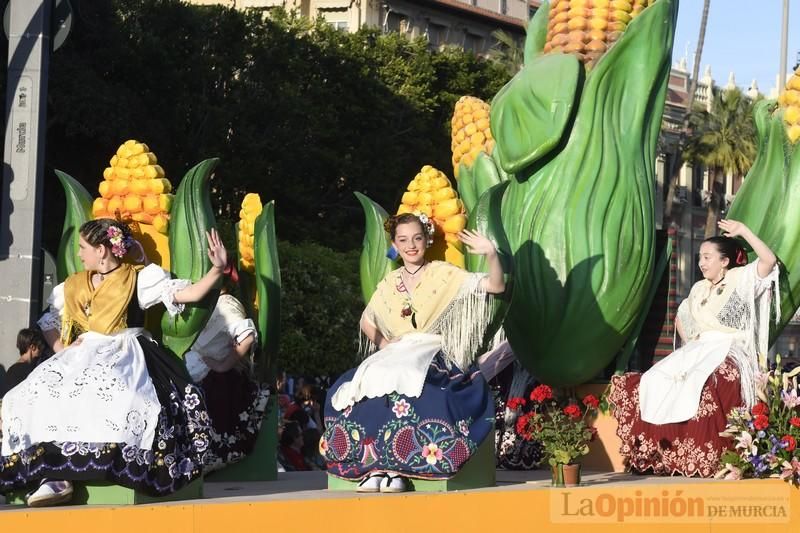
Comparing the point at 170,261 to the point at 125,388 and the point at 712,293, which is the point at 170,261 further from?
the point at 712,293

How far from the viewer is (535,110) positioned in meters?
9.77

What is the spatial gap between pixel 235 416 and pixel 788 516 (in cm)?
325

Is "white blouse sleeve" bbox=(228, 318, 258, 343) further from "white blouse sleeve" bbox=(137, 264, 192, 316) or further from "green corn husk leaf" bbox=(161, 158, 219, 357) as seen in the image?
"white blouse sleeve" bbox=(137, 264, 192, 316)

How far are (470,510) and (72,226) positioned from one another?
2.99 metres

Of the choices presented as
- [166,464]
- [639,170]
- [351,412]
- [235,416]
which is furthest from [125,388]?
[639,170]

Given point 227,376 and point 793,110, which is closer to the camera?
A: point 227,376

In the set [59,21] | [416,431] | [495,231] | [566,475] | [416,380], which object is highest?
[59,21]

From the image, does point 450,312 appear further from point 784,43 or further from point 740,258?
point 784,43

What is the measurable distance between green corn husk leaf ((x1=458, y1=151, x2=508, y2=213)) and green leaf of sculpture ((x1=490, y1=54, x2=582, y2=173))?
0.72 m

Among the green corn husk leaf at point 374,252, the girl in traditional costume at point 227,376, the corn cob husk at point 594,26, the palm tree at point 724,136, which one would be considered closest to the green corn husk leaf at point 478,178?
the corn cob husk at point 594,26

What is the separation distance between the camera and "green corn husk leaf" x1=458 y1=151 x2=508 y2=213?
35.1 ft

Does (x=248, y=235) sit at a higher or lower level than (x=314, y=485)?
higher

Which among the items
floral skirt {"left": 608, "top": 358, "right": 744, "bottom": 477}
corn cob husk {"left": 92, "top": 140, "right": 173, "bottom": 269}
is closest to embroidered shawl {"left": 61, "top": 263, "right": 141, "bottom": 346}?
corn cob husk {"left": 92, "top": 140, "right": 173, "bottom": 269}

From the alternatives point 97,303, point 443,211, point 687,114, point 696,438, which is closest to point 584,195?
point 443,211
